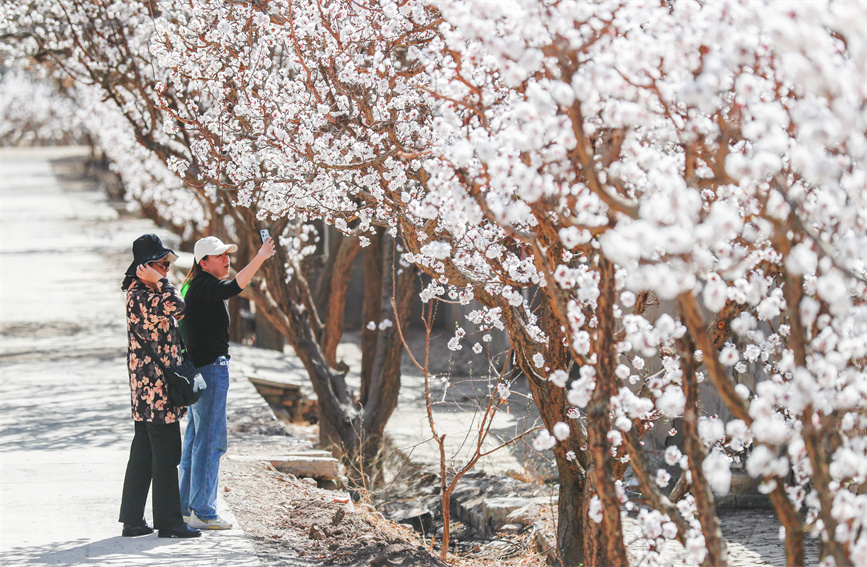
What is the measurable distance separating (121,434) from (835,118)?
6.67 metres

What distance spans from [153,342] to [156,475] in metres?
0.76

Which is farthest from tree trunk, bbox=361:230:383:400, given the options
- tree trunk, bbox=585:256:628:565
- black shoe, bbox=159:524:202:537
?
tree trunk, bbox=585:256:628:565

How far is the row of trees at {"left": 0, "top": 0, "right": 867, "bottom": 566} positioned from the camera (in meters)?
2.51

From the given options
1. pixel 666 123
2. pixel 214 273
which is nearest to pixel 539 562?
pixel 214 273

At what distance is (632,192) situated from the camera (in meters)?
3.46

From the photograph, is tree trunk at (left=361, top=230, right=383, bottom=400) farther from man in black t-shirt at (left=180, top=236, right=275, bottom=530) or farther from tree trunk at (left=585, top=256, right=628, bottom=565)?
tree trunk at (left=585, top=256, right=628, bottom=565)

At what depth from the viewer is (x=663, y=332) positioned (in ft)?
9.49

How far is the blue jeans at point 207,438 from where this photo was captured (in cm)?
522

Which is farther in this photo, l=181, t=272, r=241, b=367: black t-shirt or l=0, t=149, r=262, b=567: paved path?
l=181, t=272, r=241, b=367: black t-shirt

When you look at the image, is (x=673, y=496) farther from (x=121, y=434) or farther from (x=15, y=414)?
(x=15, y=414)

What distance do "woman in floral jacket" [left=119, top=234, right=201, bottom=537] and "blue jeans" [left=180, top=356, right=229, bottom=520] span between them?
0.67 ft

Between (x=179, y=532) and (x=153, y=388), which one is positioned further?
(x=179, y=532)

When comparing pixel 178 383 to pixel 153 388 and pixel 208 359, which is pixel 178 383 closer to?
pixel 153 388

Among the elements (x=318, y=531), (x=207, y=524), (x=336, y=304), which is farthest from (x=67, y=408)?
(x=318, y=531)
